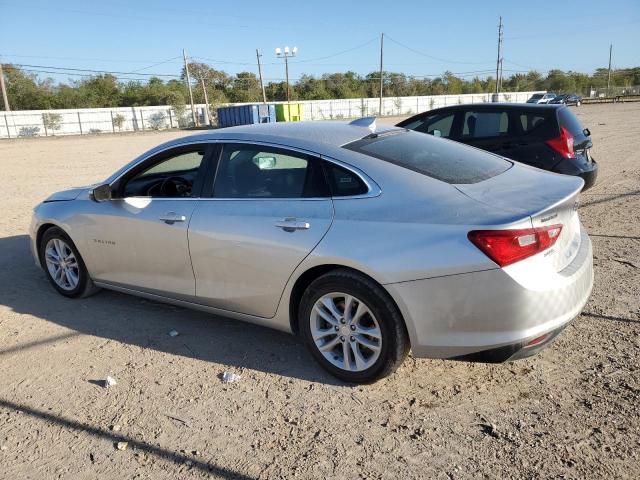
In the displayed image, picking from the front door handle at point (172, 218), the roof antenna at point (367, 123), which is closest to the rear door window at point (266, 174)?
the front door handle at point (172, 218)

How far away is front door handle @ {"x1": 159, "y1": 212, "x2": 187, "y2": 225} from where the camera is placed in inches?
156

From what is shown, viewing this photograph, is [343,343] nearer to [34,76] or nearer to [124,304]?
[124,304]

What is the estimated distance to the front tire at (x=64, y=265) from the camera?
4.93m

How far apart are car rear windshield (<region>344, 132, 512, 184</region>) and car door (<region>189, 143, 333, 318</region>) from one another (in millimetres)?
444

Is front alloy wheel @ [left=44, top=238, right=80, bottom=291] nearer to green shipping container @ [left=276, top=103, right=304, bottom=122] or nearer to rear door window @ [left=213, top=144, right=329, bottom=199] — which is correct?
rear door window @ [left=213, top=144, right=329, bottom=199]

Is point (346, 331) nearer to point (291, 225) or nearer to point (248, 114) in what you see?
point (291, 225)

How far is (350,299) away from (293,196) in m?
0.82

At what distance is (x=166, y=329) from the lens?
171 inches

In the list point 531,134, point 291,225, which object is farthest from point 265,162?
point 531,134

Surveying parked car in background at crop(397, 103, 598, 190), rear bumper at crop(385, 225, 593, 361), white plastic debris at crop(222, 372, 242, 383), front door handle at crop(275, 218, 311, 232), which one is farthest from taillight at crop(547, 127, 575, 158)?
white plastic debris at crop(222, 372, 242, 383)

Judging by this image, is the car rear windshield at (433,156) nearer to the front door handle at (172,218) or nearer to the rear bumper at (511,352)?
the rear bumper at (511,352)

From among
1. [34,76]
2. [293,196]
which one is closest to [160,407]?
[293,196]

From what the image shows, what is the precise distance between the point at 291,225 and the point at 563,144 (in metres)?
5.50

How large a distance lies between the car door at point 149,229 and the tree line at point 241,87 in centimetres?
6193
